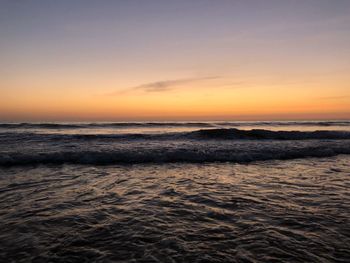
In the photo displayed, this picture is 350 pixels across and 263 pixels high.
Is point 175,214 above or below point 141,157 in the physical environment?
below

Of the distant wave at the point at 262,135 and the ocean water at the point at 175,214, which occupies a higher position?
the distant wave at the point at 262,135

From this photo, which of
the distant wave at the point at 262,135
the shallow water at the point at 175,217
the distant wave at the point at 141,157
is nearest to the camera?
the shallow water at the point at 175,217

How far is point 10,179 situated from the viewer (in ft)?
23.1

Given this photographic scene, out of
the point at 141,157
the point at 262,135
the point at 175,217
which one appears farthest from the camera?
the point at 262,135

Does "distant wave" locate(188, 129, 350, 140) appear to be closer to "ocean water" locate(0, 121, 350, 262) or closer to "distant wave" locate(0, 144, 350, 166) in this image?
"distant wave" locate(0, 144, 350, 166)

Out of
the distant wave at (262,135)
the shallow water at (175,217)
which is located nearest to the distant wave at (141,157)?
the shallow water at (175,217)

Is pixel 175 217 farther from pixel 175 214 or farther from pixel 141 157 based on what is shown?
pixel 141 157

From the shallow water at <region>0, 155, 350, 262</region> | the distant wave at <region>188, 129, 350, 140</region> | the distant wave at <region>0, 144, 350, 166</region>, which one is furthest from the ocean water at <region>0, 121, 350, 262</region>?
the distant wave at <region>188, 129, 350, 140</region>

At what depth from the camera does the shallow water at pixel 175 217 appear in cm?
312

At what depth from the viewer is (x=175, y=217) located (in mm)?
4293

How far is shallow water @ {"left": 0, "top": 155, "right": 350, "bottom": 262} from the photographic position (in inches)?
123

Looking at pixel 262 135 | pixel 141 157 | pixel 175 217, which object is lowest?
pixel 175 217

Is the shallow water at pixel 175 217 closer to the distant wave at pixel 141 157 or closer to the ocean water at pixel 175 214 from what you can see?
the ocean water at pixel 175 214

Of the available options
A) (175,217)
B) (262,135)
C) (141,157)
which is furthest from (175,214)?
(262,135)
